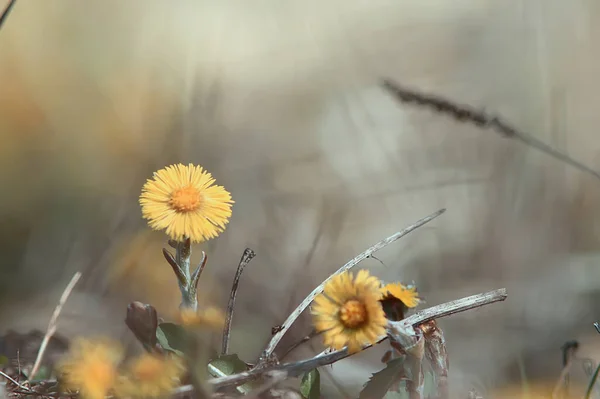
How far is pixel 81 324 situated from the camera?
83 centimetres

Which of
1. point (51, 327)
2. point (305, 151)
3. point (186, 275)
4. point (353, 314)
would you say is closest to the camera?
point (353, 314)

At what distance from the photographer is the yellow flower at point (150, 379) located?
489 mm

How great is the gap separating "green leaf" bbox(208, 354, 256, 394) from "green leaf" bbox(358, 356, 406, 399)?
0.12 meters

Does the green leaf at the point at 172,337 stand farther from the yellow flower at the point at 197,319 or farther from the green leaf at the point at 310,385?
the green leaf at the point at 310,385

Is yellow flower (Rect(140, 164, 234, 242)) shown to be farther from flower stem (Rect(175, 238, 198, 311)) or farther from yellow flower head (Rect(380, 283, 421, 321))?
yellow flower head (Rect(380, 283, 421, 321))

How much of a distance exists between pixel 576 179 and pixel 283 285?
492mm

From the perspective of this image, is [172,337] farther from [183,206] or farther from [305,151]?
[305,151]

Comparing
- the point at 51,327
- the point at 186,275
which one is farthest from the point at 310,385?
the point at 51,327

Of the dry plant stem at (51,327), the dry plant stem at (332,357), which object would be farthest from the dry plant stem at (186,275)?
the dry plant stem at (51,327)

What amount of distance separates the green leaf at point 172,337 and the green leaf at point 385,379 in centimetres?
19

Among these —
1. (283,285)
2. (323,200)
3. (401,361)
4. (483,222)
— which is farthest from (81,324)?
(483,222)

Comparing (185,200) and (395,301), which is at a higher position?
(185,200)

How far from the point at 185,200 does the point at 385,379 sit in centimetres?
27

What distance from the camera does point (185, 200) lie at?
0.59 metres
